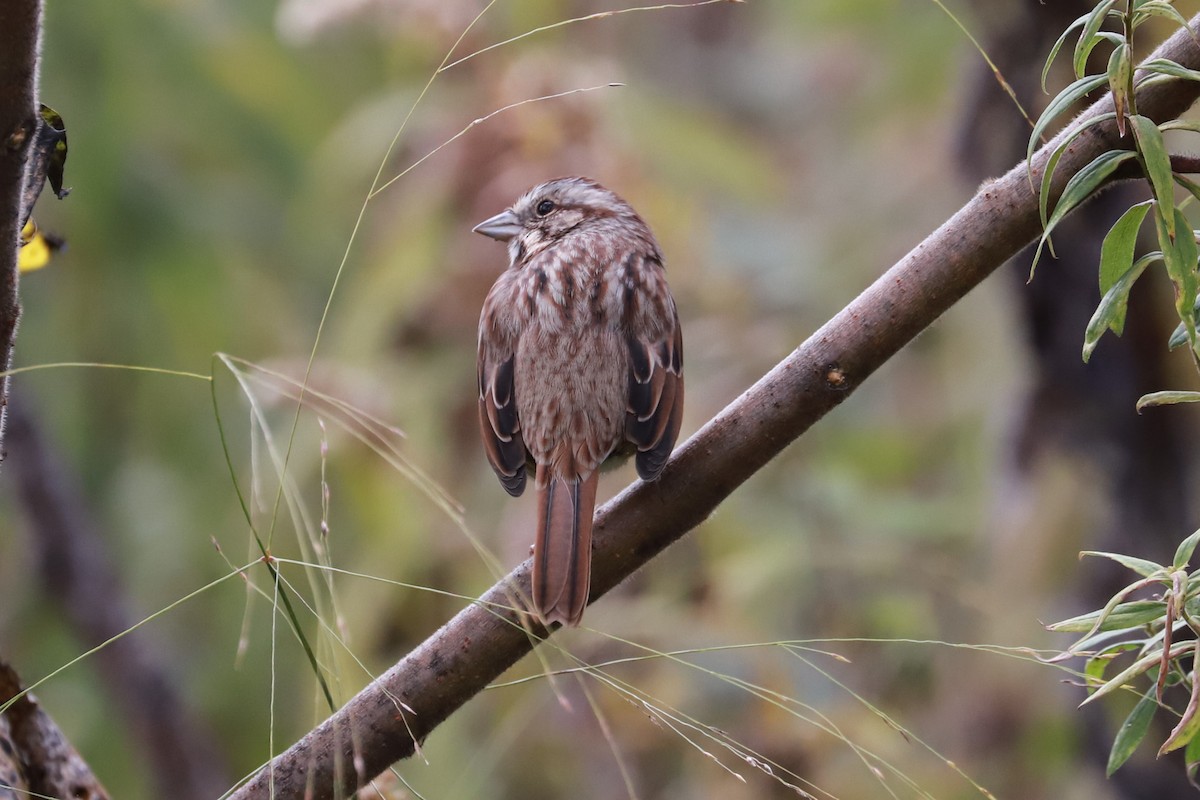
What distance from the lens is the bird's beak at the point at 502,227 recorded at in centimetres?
407

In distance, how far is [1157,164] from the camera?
4.77ft

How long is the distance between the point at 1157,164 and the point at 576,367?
1.95 metres

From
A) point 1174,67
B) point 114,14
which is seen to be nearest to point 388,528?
point 114,14

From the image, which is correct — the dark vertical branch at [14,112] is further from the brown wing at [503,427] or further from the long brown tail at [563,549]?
the brown wing at [503,427]

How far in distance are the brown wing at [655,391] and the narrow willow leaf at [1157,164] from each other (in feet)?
4.64

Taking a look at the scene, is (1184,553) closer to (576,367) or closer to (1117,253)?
(1117,253)

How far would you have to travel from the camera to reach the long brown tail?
2.33 metres

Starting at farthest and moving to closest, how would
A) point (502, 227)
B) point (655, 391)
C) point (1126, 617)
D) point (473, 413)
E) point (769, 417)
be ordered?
point (473, 413)
point (502, 227)
point (655, 391)
point (769, 417)
point (1126, 617)

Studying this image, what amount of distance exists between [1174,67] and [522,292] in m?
2.14

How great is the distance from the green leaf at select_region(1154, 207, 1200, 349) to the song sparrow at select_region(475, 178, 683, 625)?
1.39 metres

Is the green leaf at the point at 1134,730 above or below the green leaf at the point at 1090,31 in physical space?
below

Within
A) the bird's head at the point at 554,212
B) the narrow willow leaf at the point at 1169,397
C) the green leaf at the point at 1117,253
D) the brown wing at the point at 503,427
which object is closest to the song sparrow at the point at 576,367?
the brown wing at the point at 503,427

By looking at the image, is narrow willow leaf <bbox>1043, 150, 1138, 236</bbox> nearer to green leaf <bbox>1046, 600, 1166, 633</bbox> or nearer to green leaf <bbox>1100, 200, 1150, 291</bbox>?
green leaf <bbox>1100, 200, 1150, 291</bbox>

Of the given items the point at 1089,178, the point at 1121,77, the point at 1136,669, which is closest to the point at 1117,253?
the point at 1089,178
